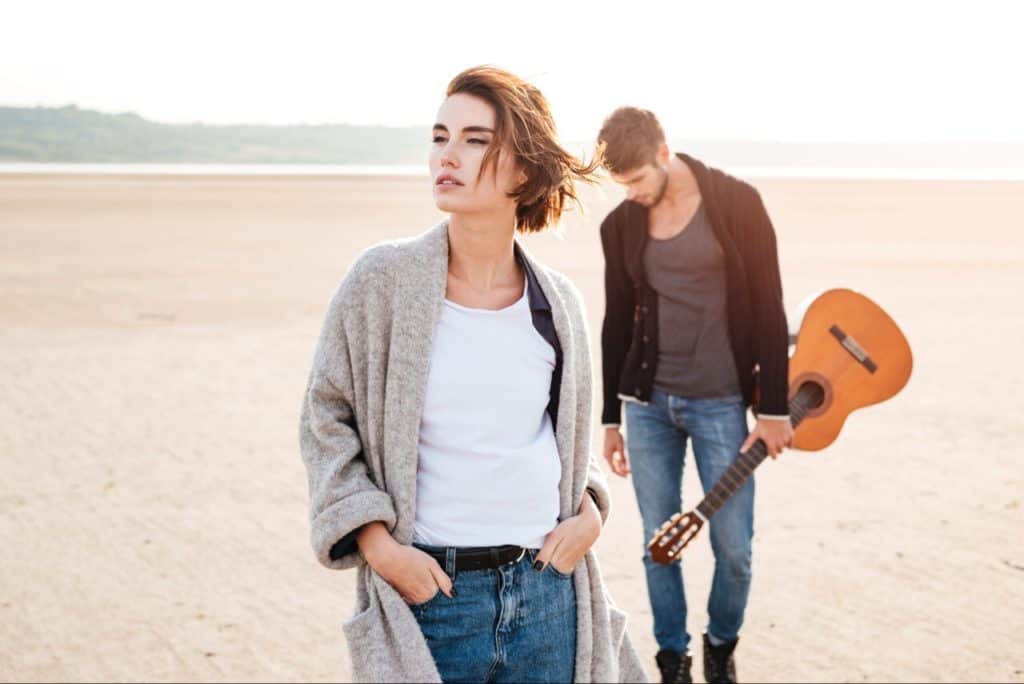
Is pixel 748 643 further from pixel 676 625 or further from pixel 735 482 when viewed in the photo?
pixel 735 482

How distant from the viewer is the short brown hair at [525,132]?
8.54 feet

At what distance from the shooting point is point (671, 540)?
4.40 m

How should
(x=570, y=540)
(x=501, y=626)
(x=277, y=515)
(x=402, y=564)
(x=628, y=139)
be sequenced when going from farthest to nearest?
(x=277, y=515) → (x=628, y=139) → (x=570, y=540) → (x=501, y=626) → (x=402, y=564)

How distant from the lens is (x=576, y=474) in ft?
9.14

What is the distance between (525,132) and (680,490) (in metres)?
2.33

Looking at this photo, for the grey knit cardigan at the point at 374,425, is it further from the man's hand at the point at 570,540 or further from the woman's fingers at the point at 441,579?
the man's hand at the point at 570,540

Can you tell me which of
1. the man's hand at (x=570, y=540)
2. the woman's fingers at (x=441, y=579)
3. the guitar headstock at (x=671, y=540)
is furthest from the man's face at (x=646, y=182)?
the woman's fingers at (x=441, y=579)

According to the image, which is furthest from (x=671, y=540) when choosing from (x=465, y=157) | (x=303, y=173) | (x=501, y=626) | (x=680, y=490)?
(x=303, y=173)

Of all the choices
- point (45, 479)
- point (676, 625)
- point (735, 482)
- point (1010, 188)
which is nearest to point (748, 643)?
point (676, 625)

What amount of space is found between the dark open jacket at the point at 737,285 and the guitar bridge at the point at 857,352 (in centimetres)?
48

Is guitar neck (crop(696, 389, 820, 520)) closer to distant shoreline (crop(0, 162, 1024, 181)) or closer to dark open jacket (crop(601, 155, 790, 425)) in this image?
dark open jacket (crop(601, 155, 790, 425))

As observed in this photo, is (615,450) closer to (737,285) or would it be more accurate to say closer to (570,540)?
(737,285)

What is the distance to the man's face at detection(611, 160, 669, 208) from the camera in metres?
4.41

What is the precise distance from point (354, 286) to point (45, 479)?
607cm
